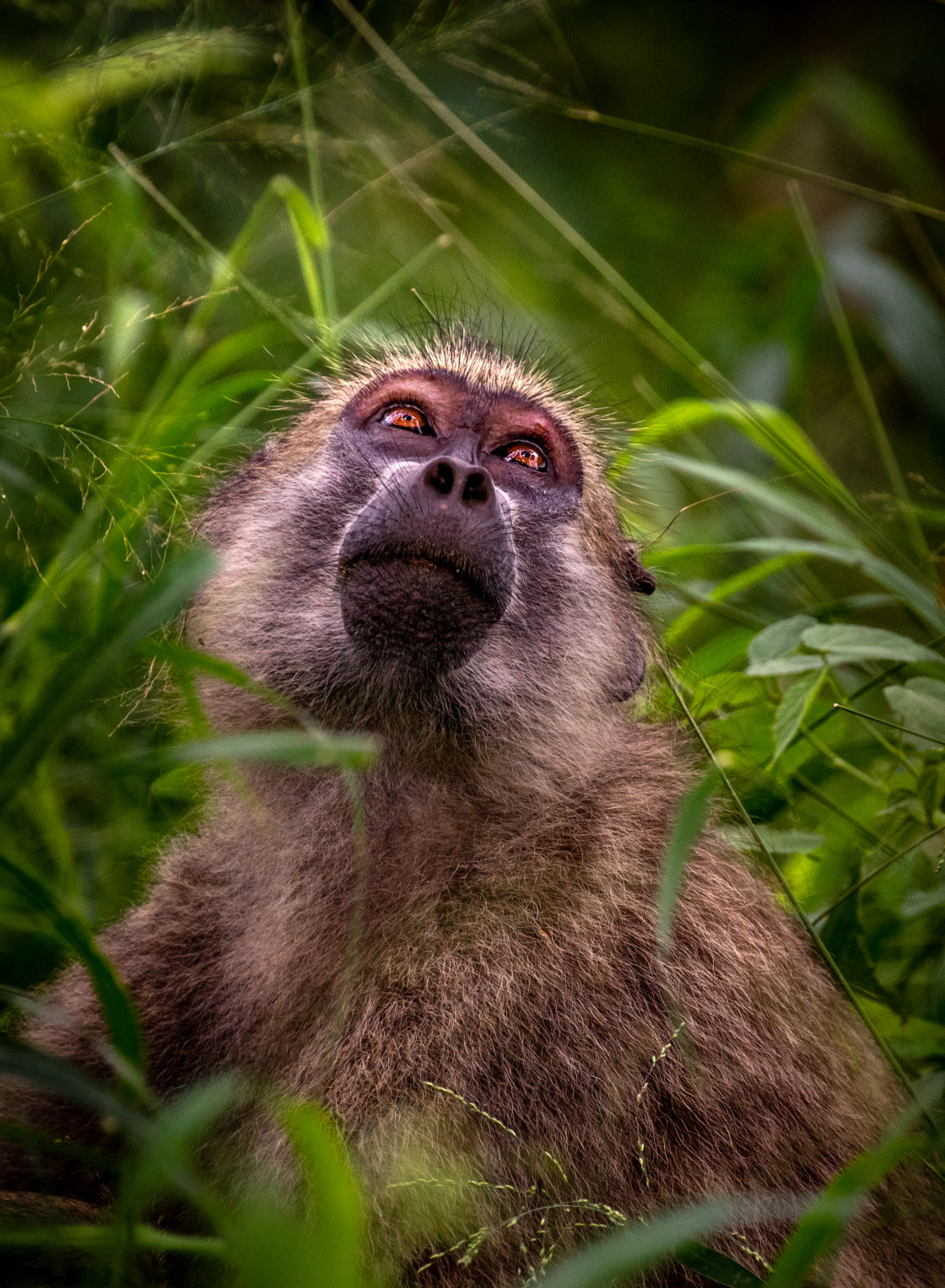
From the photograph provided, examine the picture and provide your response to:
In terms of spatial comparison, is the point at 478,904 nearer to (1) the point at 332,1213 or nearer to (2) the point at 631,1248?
(2) the point at 631,1248

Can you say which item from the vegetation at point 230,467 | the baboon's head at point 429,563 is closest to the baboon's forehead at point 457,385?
the baboon's head at point 429,563

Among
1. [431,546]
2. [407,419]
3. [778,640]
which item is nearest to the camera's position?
[431,546]

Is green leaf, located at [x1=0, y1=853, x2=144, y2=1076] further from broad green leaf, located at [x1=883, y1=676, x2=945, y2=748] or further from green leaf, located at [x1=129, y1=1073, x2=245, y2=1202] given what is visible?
broad green leaf, located at [x1=883, y1=676, x2=945, y2=748]

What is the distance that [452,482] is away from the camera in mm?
2521

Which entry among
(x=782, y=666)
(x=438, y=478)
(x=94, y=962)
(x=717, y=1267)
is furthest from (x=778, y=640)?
(x=94, y=962)

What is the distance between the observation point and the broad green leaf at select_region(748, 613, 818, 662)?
275 centimetres

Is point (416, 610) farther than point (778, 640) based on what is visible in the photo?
No

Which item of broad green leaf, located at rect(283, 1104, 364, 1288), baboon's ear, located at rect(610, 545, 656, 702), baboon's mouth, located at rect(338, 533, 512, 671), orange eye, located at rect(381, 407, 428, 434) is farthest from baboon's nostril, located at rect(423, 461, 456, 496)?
broad green leaf, located at rect(283, 1104, 364, 1288)

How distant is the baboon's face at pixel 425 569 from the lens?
2.51 meters

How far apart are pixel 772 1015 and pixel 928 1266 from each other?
0.64m

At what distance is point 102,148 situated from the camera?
11.3 feet

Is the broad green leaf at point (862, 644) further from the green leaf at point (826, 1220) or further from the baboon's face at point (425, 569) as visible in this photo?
the green leaf at point (826, 1220)

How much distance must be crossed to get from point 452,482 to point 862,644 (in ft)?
3.39

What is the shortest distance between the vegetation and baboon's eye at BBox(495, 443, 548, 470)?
0.36 meters
